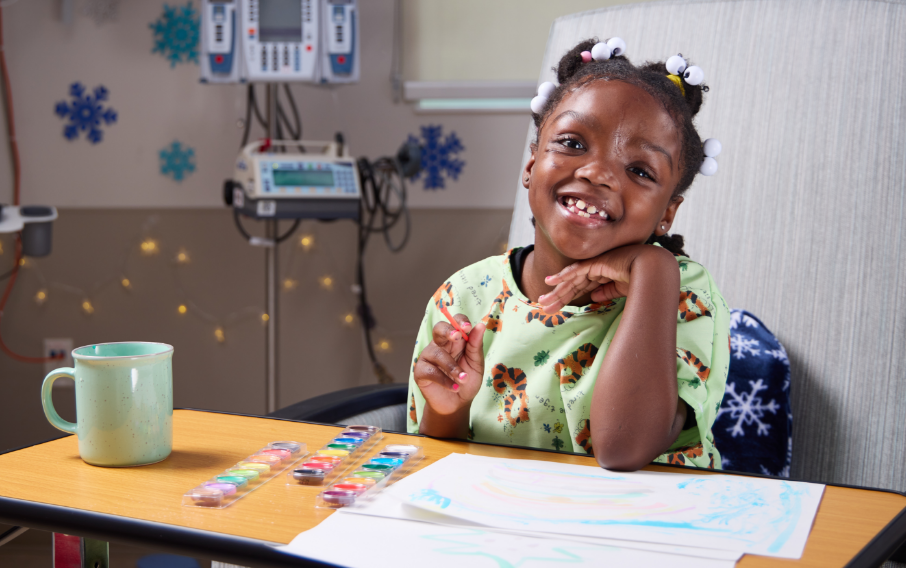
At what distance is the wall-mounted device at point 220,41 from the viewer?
2.04 metres

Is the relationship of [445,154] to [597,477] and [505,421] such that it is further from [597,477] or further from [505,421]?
[597,477]

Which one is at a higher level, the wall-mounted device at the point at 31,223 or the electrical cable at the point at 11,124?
the electrical cable at the point at 11,124

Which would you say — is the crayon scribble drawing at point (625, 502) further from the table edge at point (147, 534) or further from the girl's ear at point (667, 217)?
the girl's ear at point (667, 217)

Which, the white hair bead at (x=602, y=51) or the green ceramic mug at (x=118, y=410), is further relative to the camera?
the white hair bead at (x=602, y=51)

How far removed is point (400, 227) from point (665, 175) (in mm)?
Answer: 1678

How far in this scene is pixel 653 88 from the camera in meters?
0.80

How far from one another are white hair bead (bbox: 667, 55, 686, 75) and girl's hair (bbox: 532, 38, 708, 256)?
0.01m

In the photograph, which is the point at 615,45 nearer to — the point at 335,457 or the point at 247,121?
the point at 335,457

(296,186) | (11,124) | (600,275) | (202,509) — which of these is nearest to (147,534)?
(202,509)

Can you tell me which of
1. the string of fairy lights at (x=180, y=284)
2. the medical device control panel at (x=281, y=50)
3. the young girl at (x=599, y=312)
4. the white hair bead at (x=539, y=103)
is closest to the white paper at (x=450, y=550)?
the young girl at (x=599, y=312)

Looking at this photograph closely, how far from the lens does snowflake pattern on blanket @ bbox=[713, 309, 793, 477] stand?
106 centimetres

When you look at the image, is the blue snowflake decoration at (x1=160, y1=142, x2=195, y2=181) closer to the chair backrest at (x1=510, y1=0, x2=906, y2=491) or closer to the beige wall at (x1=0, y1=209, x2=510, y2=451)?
the beige wall at (x1=0, y1=209, x2=510, y2=451)

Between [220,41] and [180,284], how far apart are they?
2.74 feet

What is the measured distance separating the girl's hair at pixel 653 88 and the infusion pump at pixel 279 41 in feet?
4.05
